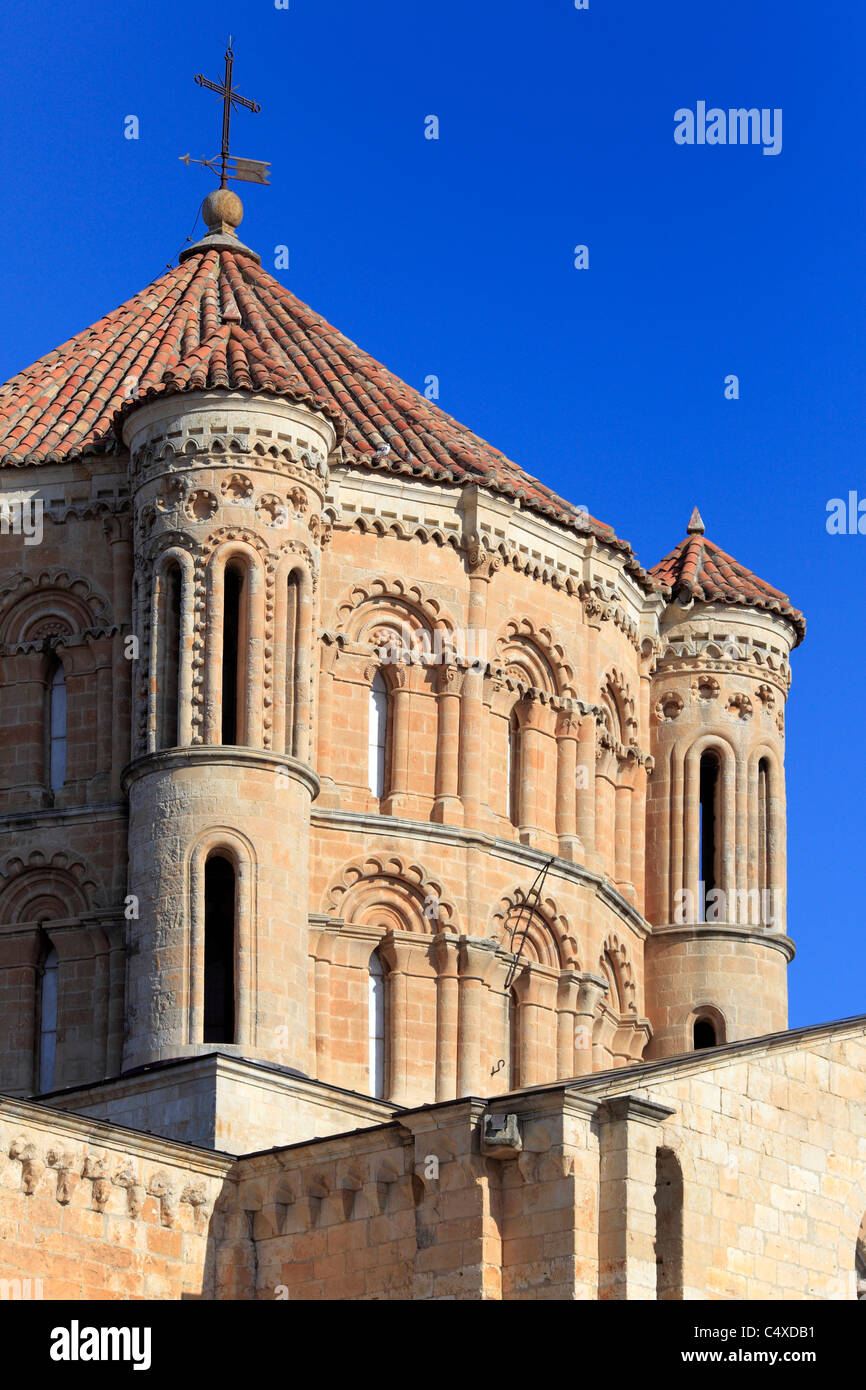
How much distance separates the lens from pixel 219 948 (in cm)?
3784

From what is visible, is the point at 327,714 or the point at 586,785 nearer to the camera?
the point at 327,714

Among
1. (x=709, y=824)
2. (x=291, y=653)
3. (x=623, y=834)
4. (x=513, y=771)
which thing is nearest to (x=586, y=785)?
(x=513, y=771)

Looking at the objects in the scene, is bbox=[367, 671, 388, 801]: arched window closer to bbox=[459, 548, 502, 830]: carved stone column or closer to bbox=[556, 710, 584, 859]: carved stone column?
bbox=[459, 548, 502, 830]: carved stone column

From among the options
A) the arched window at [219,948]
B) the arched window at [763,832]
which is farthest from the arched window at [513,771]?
the arched window at [219,948]

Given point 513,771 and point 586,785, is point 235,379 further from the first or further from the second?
point 586,785

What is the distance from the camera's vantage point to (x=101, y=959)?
39.0 m

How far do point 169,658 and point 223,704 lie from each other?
992 mm

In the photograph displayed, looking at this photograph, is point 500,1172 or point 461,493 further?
point 461,493

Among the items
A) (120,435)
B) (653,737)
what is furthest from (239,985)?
(653,737)

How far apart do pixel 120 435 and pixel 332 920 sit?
6.92 m

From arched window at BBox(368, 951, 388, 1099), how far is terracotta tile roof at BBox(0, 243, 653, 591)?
674cm

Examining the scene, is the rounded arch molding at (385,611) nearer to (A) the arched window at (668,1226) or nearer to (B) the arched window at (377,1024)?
(B) the arched window at (377,1024)
